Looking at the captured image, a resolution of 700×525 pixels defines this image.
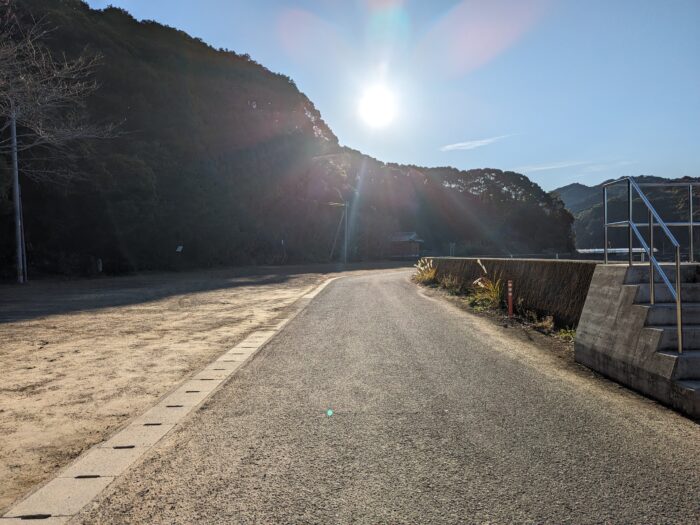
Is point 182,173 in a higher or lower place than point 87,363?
higher

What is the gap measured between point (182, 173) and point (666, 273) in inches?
1631

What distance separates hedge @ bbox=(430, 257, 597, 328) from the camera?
8302mm

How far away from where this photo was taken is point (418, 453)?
369 cm

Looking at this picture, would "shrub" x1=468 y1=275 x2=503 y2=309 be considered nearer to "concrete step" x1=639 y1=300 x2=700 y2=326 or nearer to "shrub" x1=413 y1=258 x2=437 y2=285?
"concrete step" x1=639 y1=300 x2=700 y2=326

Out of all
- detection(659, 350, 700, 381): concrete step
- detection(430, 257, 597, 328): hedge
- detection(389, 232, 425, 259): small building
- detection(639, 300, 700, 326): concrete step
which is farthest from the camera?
detection(389, 232, 425, 259): small building

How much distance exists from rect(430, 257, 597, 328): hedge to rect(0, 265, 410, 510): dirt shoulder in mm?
6154

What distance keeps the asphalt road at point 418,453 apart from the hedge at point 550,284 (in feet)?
7.45

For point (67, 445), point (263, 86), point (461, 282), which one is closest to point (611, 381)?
point (67, 445)

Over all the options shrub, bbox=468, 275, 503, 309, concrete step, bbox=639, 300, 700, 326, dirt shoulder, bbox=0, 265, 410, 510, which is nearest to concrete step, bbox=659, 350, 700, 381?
concrete step, bbox=639, 300, 700, 326

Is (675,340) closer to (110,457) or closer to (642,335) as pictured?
(642,335)

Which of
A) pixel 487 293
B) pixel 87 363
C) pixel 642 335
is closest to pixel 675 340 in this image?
pixel 642 335

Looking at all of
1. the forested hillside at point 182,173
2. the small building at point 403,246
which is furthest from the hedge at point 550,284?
the small building at point 403,246


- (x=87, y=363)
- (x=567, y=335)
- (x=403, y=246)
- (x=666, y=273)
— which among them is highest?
(x=403, y=246)

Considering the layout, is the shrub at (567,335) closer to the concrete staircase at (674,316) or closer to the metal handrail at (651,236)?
the metal handrail at (651,236)
